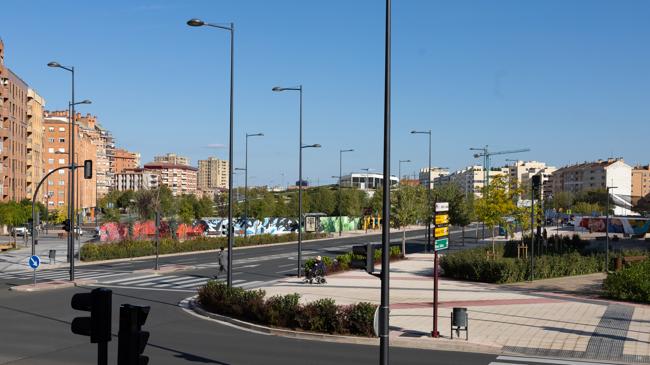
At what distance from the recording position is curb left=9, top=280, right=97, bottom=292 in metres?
28.2

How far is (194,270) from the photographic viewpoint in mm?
38250

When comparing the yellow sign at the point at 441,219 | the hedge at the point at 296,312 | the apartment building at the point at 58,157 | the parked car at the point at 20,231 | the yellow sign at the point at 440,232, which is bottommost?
the parked car at the point at 20,231

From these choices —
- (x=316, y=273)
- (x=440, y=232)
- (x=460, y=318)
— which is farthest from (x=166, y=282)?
(x=440, y=232)

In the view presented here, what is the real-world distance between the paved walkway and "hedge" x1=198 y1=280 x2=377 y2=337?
3.32 feet

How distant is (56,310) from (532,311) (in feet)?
50.7

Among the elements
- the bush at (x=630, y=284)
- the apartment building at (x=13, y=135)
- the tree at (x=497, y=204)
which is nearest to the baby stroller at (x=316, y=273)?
the bush at (x=630, y=284)

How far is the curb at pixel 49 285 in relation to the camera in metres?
28.2

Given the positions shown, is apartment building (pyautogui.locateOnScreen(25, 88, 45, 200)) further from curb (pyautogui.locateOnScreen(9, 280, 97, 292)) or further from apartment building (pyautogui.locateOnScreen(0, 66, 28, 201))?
curb (pyautogui.locateOnScreen(9, 280, 97, 292))

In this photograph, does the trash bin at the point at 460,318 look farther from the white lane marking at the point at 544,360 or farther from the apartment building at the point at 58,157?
the apartment building at the point at 58,157

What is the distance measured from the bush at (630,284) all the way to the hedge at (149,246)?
107ft

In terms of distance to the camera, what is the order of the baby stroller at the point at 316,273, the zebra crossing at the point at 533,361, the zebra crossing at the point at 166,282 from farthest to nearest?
1. the baby stroller at the point at 316,273
2. the zebra crossing at the point at 166,282
3. the zebra crossing at the point at 533,361

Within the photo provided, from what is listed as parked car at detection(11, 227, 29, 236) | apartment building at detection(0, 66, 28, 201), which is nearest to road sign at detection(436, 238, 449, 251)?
parked car at detection(11, 227, 29, 236)

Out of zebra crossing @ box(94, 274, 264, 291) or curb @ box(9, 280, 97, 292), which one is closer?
curb @ box(9, 280, 97, 292)

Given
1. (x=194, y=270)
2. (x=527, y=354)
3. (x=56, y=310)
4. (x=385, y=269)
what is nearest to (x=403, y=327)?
(x=527, y=354)
